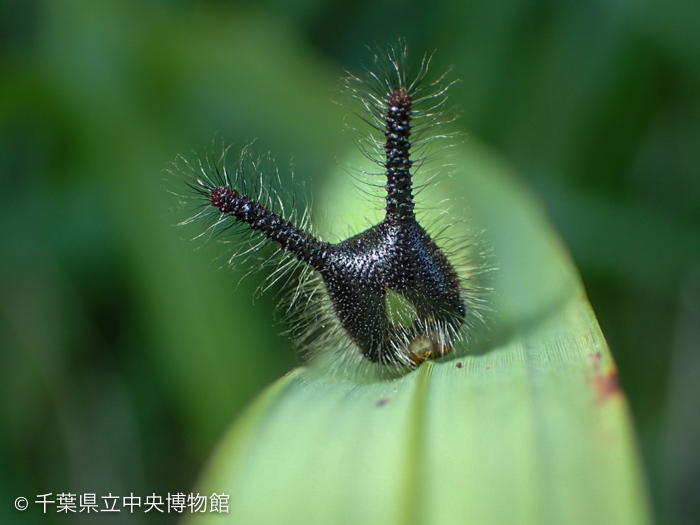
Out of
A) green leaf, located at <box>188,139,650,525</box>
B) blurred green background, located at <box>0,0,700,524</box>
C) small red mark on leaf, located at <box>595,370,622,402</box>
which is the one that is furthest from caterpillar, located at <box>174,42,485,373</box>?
blurred green background, located at <box>0,0,700,524</box>

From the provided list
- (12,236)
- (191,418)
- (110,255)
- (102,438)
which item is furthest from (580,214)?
(12,236)

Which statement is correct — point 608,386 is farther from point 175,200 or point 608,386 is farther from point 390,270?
point 175,200

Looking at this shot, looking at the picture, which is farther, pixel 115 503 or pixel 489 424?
pixel 115 503

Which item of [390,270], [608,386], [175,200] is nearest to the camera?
[608,386]

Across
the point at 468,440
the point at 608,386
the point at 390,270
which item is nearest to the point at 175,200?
the point at 390,270

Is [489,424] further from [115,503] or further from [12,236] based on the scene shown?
[12,236]

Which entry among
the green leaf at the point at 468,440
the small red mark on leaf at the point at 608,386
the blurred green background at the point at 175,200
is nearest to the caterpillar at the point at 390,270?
the green leaf at the point at 468,440

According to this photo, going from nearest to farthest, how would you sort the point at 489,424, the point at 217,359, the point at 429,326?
the point at 489,424
the point at 429,326
the point at 217,359
